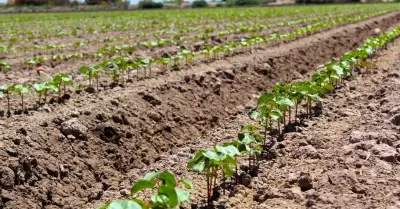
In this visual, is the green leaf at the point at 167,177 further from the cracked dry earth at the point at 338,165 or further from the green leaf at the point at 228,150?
the cracked dry earth at the point at 338,165

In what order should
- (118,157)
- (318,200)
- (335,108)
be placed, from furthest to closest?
1. (335,108)
2. (118,157)
3. (318,200)

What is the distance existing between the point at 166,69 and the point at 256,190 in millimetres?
5340

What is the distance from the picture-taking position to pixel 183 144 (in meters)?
6.78

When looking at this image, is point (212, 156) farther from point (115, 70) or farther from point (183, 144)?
point (115, 70)

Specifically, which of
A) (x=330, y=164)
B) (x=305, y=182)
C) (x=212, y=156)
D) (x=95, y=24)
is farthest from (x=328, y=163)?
(x=95, y=24)

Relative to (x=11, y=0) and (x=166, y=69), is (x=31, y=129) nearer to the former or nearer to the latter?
(x=166, y=69)

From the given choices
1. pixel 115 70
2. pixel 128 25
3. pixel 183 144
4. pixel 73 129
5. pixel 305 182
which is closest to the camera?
pixel 305 182

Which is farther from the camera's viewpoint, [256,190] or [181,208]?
[256,190]

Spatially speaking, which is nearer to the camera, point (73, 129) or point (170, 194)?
point (170, 194)

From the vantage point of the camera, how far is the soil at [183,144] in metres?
4.62

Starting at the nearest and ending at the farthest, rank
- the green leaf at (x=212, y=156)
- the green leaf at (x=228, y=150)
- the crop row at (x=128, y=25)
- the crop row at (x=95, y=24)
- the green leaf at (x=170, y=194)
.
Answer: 1. the green leaf at (x=170, y=194)
2. the green leaf at (x=212, y=156)
3. the green leaf at (x=228, y=150)
4. the crop row at (x=95, y=24)
5. the crop row at (x=128, y=25)

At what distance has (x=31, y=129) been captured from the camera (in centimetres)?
567

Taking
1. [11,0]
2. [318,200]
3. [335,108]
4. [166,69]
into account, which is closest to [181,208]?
[318,200]

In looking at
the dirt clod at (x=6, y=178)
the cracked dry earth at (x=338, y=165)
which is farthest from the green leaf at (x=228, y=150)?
the dirt clod at (x=6, y=178)
